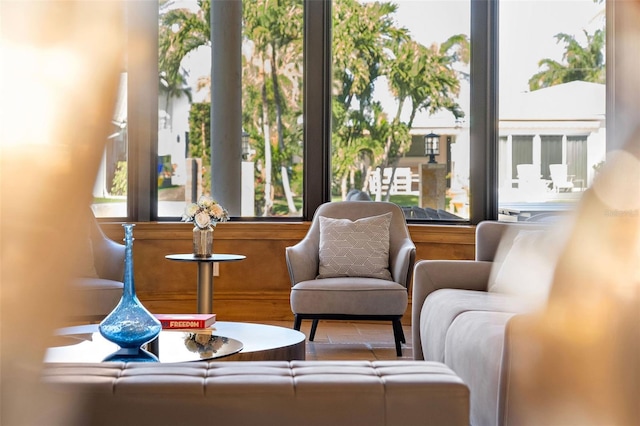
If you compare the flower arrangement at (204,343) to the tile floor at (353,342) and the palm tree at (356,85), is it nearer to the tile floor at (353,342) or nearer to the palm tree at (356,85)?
the tile floor at (353,342)

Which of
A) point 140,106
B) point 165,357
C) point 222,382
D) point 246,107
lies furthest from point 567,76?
point 222,382

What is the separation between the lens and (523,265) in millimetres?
3852

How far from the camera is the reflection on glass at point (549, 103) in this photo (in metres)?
5.41

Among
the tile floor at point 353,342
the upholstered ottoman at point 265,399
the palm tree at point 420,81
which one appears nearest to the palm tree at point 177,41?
the palm tree at point 420,81

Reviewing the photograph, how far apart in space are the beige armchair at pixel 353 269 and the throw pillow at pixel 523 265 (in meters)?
0.68

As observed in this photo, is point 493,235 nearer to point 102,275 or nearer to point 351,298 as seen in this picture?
point 351,298

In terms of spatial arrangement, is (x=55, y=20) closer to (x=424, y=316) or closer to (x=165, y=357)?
(x=165, y=357)

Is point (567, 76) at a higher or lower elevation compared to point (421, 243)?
higher

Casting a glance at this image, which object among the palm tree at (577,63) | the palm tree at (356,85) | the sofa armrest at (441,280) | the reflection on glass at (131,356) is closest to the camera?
the reflection on glass at (131,356)

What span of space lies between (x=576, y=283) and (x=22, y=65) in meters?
1.99

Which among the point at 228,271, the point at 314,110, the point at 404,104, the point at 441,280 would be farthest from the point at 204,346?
the point at 404,104

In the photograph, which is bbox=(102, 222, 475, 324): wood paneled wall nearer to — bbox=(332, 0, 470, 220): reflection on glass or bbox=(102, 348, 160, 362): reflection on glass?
bbox=(332, 0, 470, 220): reflection on glass

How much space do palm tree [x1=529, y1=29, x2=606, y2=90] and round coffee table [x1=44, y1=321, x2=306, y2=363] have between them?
10.3ft

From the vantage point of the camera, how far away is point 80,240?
68 centimetres
